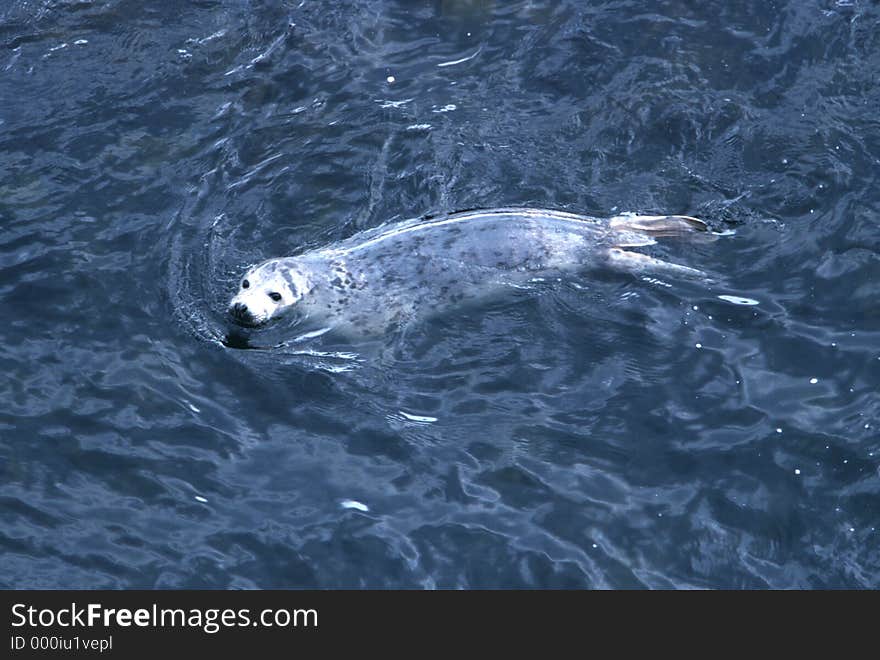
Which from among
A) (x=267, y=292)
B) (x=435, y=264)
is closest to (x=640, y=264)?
(x=435, y=264)

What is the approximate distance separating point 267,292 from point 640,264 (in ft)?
10.1

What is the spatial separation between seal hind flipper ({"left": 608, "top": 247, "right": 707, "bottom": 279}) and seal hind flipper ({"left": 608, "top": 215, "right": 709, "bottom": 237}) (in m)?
0.28

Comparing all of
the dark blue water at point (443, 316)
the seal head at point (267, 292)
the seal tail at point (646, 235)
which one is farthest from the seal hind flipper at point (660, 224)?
the seal head at point (267, 292)

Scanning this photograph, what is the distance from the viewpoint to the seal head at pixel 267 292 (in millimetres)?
9969

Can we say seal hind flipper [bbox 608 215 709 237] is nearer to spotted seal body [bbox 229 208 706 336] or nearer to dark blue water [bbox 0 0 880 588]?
spotted seal body [bbox 229 208 706 336]

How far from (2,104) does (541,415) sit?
21.5ft

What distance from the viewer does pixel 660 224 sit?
10688 mm

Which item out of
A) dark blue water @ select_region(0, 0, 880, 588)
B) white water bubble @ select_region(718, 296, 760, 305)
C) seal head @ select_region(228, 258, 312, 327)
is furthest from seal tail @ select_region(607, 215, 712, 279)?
seal head @ select_region(228, 258, 312, 327)

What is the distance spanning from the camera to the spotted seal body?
10195 millimetres

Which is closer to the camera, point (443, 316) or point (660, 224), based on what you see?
point (443, 316)

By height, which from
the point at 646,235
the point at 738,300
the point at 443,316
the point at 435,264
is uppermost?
the point at 646,235

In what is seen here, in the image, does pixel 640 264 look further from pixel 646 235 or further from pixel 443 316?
pixel 443 316
